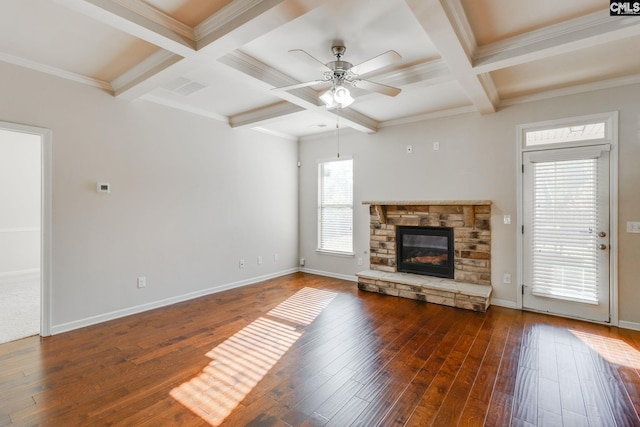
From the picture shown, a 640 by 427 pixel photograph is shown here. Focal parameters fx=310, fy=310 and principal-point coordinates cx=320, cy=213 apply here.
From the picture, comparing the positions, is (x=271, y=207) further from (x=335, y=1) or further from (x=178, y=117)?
(x=335, y=1)

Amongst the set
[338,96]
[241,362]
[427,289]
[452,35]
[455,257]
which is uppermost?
[452,35]

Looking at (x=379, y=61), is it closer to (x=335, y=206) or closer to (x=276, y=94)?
(x=276, y=94)

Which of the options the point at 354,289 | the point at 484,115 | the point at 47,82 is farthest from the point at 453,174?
the point at 47,82

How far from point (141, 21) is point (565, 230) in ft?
15.4

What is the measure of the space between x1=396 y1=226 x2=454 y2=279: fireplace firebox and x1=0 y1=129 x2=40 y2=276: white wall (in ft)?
23.4

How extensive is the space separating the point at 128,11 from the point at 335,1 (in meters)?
1.42

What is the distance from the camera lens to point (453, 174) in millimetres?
4520

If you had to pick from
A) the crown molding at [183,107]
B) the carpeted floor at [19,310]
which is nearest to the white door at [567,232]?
the crown molding at [183,107]

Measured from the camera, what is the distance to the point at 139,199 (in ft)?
12.9

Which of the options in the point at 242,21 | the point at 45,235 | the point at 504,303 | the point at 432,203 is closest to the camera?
the point at 242,21

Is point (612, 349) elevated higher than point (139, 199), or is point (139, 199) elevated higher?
point (139, 199)

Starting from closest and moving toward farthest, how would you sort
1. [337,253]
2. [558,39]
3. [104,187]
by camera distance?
[558,39] < [104,187] < [337,253]

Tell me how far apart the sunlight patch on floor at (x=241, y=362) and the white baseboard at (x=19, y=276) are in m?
4.97

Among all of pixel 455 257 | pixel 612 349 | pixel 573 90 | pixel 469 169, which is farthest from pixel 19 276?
pixel 573 90
